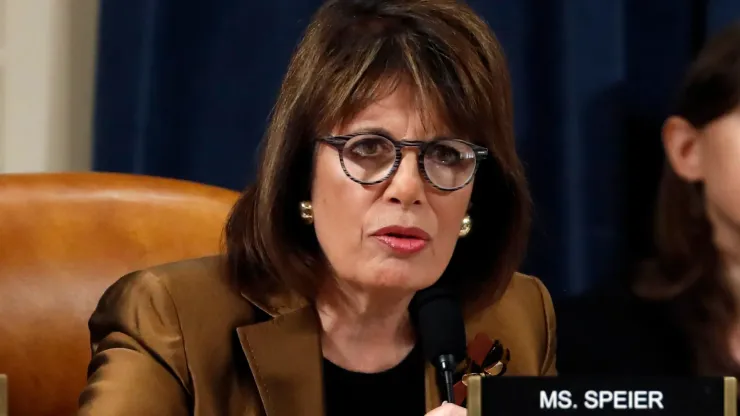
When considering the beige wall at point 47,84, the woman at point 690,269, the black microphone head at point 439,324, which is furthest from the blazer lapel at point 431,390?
the beige wall at point 47,84

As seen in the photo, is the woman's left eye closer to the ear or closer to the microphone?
the microphone

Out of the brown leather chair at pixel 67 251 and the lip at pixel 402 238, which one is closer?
the lip at pixel 402 238

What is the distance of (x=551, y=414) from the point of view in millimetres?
771

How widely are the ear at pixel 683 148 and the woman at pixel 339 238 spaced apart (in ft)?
1.04

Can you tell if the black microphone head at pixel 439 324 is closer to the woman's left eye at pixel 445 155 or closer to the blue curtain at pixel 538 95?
the woman's left eye at pixel 445 155

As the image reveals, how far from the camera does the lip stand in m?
1.12

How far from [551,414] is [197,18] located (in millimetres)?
1165

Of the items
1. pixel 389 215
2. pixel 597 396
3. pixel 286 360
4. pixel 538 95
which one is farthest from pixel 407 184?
pixel 538 95

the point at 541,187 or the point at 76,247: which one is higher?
the point at 541,187

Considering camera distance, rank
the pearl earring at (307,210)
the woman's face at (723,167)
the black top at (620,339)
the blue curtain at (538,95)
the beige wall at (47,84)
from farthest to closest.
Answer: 1. the beige wall at (47,84)
2. the blue curtain at (538,95)
3. the black top at (620,339)
4. the woman's face at (723,167)
5. the pearl earring at (307,210)

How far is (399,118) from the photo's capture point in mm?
1128

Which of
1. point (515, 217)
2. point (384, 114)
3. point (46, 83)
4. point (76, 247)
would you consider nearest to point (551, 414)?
point (384, 114)

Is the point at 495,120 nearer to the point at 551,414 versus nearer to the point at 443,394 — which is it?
the point at 443,394

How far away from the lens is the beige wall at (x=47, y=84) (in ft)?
6.04
